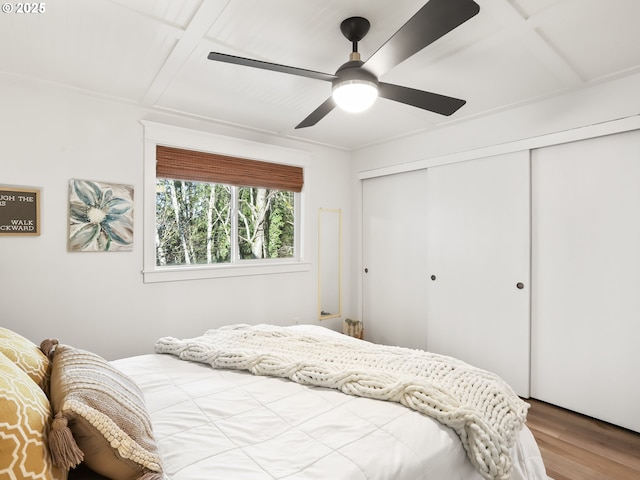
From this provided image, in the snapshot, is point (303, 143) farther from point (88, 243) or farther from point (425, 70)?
point (88, 243)

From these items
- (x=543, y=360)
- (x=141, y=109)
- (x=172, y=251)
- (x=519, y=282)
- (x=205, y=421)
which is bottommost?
(x=543, y=360)

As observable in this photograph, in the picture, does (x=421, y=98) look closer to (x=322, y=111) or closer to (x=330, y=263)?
(x=322, y=111)

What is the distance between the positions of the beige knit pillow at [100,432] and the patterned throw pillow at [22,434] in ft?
0.09

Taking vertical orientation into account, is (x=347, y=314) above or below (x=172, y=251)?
below

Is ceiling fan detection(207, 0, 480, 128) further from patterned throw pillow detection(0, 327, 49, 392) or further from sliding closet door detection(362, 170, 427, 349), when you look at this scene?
sliding closet door detection(362, 170, 427, 349)

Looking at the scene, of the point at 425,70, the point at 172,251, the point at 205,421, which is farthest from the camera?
the point at 172,251

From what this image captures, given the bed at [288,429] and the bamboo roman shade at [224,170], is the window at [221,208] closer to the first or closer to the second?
the bamboo roman shade at [224,170]

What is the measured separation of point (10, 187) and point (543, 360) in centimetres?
418

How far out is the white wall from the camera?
95.5 inches

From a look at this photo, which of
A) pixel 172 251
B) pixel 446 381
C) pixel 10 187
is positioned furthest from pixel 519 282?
pixel 10 187

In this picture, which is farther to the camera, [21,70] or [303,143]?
[303,143]

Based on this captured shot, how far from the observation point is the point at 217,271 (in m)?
3.34

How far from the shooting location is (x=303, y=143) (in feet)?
13.0

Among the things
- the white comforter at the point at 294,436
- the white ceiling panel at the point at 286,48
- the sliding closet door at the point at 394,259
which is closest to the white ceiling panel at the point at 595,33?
the white ceiling panel at the point at 286,48
